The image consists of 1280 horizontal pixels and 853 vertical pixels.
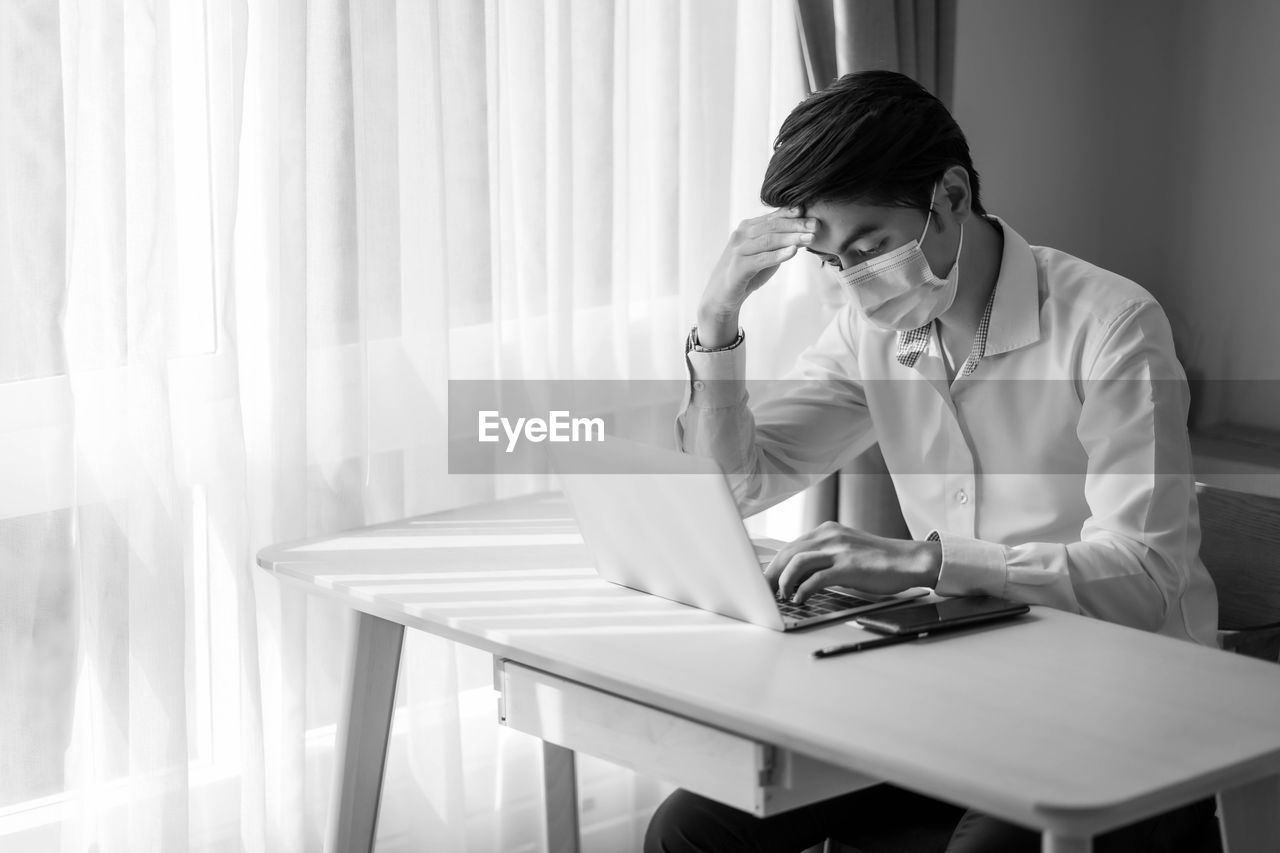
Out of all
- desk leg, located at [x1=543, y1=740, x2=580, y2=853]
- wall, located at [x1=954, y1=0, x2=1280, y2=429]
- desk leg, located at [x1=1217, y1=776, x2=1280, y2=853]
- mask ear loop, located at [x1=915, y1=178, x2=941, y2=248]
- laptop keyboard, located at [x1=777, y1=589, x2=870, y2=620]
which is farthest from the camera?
wall, located at [x1=954, y1=0, x2=1280, y2=429]

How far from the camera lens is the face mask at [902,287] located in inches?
66.7

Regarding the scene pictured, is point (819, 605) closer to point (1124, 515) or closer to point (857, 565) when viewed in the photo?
point (857, 565)

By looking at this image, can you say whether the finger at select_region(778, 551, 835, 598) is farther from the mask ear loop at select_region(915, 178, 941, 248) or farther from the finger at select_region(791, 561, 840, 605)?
the mask ear loop at select_region(915, 178, 941, 248)

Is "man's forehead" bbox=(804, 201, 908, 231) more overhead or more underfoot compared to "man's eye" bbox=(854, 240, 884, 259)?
more overhead

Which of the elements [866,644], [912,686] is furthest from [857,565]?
[912,686]

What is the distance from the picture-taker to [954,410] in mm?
1825

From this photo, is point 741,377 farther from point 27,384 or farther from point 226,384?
point 27,384

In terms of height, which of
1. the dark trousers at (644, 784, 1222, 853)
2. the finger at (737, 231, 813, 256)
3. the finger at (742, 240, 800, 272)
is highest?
the finger at (737, 231, 813, 256)

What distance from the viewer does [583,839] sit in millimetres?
2477

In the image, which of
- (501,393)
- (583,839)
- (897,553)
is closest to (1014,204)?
(501,393)

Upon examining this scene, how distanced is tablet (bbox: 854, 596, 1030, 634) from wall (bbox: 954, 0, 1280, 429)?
1.86 m

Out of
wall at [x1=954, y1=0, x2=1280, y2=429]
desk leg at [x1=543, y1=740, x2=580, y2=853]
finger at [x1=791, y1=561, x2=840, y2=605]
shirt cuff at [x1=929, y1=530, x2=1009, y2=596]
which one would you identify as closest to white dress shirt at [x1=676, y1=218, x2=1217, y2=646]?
shirt cuff at [x1=929, y1=530, x2=1009, y2=596]

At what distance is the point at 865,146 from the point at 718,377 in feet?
1.30

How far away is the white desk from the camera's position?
103 cm
